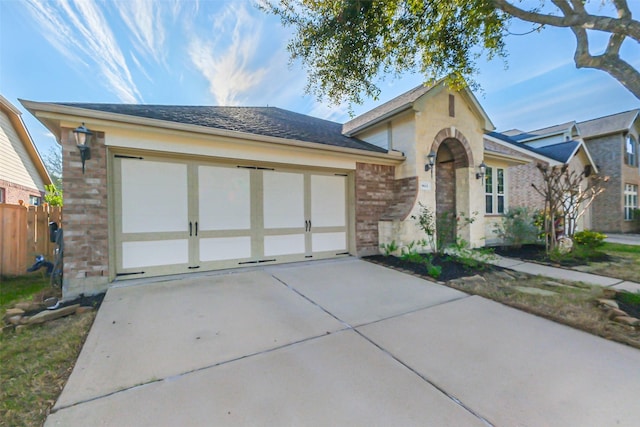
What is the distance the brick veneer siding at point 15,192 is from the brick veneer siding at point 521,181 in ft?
65.7

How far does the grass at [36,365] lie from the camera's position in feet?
6.07

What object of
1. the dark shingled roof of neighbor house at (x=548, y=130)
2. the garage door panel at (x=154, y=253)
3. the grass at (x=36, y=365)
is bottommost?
the grass at (x=36, y=365)

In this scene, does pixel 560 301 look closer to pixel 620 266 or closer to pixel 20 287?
pixel 620 266

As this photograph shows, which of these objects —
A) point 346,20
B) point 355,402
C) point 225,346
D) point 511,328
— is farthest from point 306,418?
point 346,20

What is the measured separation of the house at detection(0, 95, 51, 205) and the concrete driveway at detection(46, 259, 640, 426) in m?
10.5

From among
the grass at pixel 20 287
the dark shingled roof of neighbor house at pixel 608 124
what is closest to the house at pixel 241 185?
the grass at pixel 20 287

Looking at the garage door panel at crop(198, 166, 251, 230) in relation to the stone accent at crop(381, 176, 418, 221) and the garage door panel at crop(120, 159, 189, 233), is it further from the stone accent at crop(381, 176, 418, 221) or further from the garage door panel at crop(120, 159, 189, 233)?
the stone accent at crop(381, 176, 418, 221)

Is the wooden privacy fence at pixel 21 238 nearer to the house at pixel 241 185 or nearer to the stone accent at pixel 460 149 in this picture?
the house at pixel 241 185

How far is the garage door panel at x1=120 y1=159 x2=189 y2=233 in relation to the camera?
477 centimetres

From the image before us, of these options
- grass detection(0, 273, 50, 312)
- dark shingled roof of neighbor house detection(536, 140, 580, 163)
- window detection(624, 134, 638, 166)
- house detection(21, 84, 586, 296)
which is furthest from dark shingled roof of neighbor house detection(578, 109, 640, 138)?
grass detection(0, 273, 50, 312)

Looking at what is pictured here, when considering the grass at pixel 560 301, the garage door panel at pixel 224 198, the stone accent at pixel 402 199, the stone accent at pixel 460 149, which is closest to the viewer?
the grass at pixel 560 301

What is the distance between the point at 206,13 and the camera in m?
6.26

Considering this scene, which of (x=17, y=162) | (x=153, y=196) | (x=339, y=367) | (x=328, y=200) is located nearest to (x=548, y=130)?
(x=328, y=200)

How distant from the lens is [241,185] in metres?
5.86
